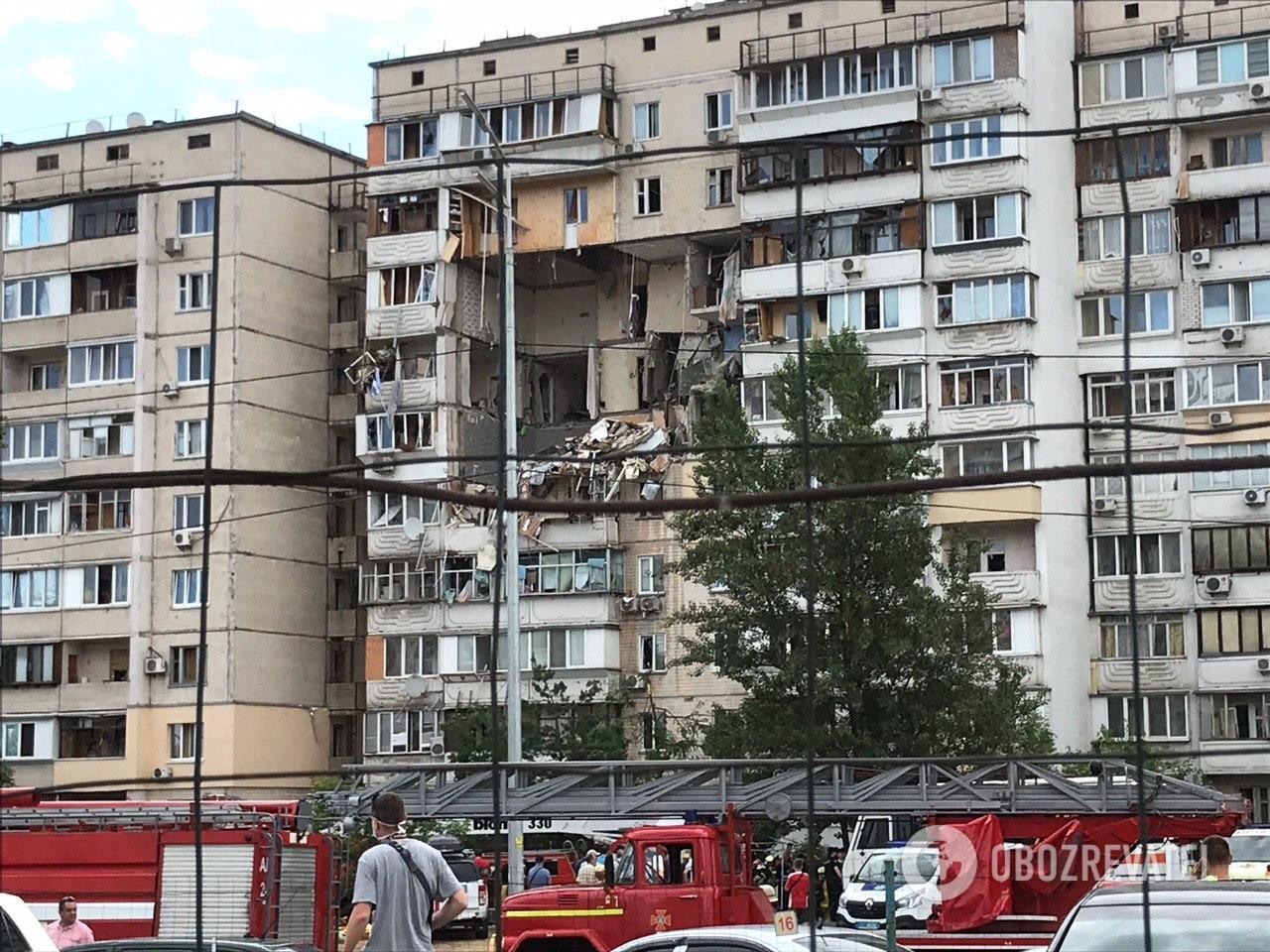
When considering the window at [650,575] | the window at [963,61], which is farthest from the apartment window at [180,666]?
the window at [963,61]

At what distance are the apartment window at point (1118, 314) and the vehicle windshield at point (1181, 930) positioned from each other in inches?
1259

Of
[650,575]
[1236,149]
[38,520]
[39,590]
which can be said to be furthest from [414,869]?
[39,590]

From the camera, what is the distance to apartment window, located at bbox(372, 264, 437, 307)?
1697 inches

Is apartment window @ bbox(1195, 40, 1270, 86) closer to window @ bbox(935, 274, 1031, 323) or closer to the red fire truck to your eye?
window @ bbox(935, 274, 1031, 323)

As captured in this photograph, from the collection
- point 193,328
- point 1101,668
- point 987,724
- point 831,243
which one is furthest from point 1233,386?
point 193,328

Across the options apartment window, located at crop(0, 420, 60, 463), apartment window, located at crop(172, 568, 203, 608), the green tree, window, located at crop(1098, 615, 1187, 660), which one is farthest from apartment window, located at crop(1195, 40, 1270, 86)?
apartment window, located at crop(0, 420, 60, 463)

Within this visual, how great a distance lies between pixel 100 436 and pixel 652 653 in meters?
13.2

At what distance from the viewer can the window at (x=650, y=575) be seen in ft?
135

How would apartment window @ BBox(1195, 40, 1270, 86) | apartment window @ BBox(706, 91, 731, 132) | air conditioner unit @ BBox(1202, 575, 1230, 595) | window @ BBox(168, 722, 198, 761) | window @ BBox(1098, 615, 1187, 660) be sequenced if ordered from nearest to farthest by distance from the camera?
air conditioner unit @ BBox(1202, 575, 1230, 595) → window @ BBox(1098, 615, 1187, 660) → apartment window @ BBox(1195, 40, 1270, 86) → window @ BBox(168, 722, 198, 761) → apartment window @ BBox(706, 91, 731, 132)

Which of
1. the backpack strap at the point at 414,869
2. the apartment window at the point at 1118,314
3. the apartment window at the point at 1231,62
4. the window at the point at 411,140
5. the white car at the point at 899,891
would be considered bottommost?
the white car at the point at 899,891

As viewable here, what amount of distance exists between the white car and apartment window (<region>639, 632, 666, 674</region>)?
58.2 ft

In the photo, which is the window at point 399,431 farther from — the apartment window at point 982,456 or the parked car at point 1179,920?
the parked car at point 1179,920

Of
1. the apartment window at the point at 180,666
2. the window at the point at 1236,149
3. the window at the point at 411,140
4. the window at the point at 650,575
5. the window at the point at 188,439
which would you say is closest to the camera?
the window at the point at 1236,149

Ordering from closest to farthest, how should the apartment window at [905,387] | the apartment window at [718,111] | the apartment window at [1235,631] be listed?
1. the apartment window at [1235,631]
2. the apartment window at [905,387]
3. the apartment window at [718,111]
